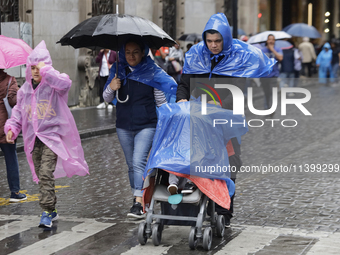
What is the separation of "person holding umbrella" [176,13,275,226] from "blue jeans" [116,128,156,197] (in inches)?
29.6

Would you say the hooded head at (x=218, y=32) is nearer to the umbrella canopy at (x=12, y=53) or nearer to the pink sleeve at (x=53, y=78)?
the pink sleeve at (x=53, y=78)

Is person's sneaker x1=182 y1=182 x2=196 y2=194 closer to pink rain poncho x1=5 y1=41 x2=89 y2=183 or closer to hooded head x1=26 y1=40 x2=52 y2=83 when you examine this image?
pink rain poncho x1=5 y1=41 x2=89 y2=183

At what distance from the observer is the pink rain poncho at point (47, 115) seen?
6.00 meters

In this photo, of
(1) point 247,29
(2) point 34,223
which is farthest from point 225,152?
(1) point 247,29

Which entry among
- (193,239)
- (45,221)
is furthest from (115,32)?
(193,239)

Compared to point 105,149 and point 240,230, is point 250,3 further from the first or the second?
point 240,230

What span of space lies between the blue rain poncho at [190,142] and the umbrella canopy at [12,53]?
211 cm

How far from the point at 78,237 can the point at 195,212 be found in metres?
1.07

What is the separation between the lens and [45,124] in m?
6.04

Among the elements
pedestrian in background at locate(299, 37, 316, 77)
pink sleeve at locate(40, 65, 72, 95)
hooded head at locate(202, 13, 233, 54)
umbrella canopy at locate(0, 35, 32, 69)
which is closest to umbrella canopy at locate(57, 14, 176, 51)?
pink sleeve at locate(40, 65, 72, 95)

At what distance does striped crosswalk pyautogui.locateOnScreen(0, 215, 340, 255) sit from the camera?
5090 mm

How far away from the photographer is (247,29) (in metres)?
30.5

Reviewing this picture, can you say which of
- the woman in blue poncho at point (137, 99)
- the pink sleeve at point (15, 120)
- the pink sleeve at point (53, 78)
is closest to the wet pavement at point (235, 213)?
the woman in blue poncho at point (137, 99)

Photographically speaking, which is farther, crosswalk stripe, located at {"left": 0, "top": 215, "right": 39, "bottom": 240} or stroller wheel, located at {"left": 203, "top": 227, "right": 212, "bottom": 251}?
crosswalk stripe, located at {"left": 0, "top": 215, "right": 39, "bottom": 240}
